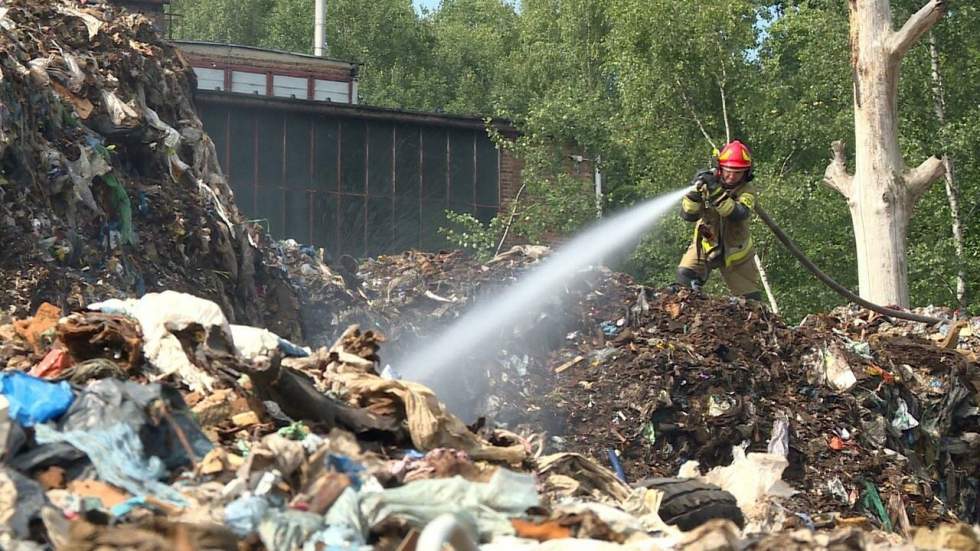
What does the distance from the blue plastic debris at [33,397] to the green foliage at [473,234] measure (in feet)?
54.3

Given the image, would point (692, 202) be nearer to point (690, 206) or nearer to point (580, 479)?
point (690, 206)

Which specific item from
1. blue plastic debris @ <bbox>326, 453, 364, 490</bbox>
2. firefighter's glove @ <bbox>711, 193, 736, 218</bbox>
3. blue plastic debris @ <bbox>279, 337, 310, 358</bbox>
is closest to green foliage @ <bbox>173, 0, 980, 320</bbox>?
firefighter's glove @ <bbox>711, 193, 736, 218</bbox>

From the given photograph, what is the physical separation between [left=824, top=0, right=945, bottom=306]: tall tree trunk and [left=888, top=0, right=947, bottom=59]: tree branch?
0.04 feet

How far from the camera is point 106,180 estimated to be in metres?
10.3

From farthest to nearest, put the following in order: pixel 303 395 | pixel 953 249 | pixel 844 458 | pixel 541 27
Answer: pixel 541 27 < pixel 953 249 < pixel 844 458 < pixel 303 395

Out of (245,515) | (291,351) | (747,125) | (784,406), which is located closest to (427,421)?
(291,351)

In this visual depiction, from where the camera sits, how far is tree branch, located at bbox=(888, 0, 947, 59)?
15.1 m

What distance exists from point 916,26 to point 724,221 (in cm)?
516

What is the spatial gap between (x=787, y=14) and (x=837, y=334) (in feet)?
44.0

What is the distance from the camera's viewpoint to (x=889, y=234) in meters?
15.7

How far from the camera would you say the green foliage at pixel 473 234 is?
2242cm

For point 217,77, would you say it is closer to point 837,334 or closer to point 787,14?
point 787,14

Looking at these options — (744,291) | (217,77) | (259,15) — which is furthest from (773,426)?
(259,15)

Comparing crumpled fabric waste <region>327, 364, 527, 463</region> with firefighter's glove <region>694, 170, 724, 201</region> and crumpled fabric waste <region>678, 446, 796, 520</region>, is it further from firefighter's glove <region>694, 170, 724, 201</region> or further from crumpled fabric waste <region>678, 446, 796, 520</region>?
firefighter's glove <region>694, 170, 724, 201</region>
